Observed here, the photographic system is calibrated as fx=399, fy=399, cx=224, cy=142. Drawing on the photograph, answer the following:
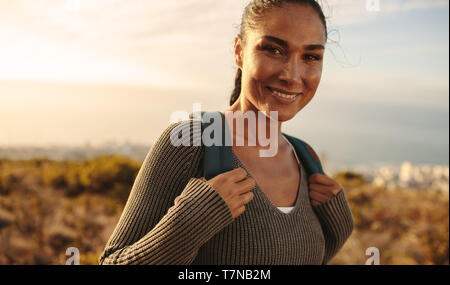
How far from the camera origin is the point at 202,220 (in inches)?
50.9

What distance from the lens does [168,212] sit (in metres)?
1.29

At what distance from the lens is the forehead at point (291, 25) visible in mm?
1545

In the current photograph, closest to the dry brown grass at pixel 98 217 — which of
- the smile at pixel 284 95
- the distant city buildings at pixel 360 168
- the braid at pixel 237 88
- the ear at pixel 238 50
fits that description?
the distant city buildings at pixel 360 168

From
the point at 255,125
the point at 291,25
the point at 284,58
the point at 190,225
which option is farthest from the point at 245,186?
the point at 291,25

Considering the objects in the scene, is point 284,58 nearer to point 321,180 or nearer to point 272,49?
point 272,49

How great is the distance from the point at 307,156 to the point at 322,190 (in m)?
0.19

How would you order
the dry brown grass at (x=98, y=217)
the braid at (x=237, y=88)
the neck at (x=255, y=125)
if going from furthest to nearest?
the dry brown grass at (x=98, y=217) < the braid at (x=237, y=88) < the neck at (x=255, y=125)

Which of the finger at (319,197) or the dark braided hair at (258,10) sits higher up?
the dark braided hair at (258,10)

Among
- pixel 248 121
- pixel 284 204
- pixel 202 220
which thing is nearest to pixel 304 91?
pixel 248 121

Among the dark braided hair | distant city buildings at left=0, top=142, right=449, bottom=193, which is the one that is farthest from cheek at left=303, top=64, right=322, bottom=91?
distant city buildings at left=0, top=142, right=449, bottom=193

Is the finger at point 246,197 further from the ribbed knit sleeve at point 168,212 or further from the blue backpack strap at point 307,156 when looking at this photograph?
the blue backpack strap at point 307,156
